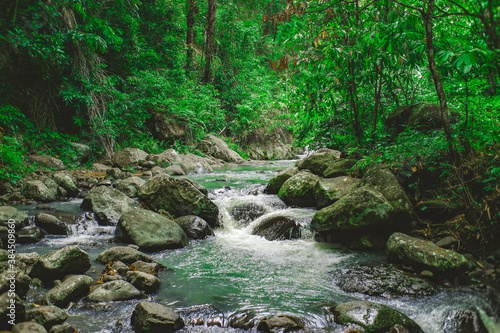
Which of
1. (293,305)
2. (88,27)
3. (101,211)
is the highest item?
(88,27)

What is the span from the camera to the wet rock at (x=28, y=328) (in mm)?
2367

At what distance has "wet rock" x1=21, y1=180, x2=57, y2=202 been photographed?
283 inches

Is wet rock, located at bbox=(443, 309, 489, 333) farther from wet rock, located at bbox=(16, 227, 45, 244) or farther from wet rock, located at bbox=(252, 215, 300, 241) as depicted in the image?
wet rock, located at bbox=(16, 227, 45, 244)

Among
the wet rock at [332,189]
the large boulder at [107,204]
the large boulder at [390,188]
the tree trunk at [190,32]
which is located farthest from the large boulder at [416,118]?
the tree trunk at [190,32]

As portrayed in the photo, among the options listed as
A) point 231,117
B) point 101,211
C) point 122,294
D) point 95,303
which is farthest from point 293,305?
point 231,117

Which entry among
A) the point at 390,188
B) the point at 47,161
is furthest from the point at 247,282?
the point at 47,161

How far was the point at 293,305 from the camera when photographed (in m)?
3.38

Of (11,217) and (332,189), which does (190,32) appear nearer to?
(332,189)

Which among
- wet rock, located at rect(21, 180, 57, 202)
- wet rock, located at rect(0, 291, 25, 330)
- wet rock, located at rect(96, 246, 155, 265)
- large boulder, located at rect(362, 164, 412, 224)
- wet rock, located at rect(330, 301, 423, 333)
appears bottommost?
wet rock, located at rect(330, 301, 423, 333)

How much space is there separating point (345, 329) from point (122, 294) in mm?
2381

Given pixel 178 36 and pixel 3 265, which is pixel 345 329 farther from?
pixel 178 36

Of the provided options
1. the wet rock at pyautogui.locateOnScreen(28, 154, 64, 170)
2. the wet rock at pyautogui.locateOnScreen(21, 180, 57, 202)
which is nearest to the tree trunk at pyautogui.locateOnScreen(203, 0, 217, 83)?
the wet rock at pyautogui.locateOnScreen(28, 154, 64, 170)

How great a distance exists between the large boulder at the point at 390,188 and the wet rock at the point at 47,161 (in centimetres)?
923

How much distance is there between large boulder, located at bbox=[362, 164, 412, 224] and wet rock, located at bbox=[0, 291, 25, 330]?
16.1ft
